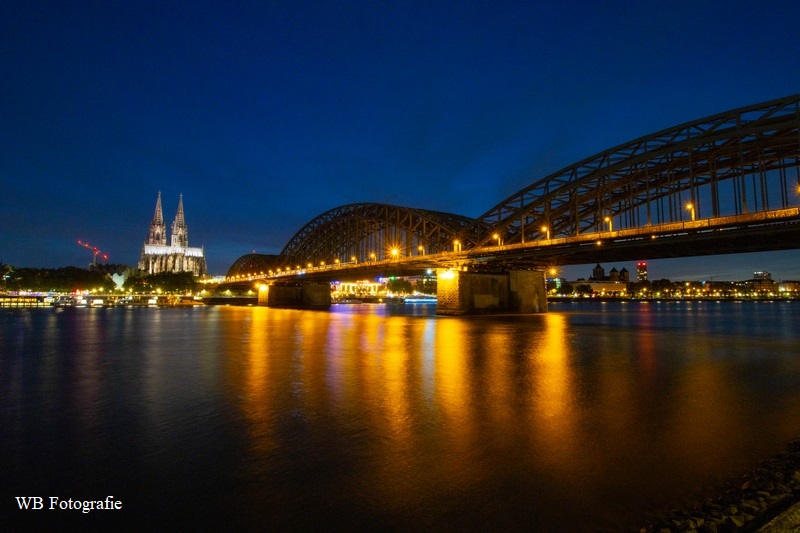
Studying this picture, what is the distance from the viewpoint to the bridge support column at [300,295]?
125188 millimetres

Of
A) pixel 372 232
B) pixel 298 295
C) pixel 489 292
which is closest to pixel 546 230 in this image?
pixel 489 292

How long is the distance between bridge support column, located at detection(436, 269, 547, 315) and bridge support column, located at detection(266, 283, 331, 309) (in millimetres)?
63336

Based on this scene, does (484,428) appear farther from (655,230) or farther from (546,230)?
(546,230)

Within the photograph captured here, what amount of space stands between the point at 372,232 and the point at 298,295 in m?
36.6

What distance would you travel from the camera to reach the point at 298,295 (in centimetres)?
12731

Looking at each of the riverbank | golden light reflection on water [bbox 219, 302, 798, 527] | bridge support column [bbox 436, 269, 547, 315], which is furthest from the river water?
bridge support column [bbox 436, 269, 547, 315]

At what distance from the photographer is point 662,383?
14.5m

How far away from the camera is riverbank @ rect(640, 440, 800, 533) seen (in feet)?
16.3

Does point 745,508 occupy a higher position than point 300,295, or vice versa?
point 300,295

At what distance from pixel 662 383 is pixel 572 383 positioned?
291 cm

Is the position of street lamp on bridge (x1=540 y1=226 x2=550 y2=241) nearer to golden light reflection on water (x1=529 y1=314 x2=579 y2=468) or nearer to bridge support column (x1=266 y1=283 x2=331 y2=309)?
golden light reflection on water (x1=529 y1=314 x2=579 y2=468)

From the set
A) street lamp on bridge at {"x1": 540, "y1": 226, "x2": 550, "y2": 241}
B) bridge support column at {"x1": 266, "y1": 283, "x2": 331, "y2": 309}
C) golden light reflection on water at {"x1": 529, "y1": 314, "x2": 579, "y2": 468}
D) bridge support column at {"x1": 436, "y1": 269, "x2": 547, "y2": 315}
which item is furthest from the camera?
bridge support column at {"x1": 266, "y1": 283, "x2": 331, "y2": 309}

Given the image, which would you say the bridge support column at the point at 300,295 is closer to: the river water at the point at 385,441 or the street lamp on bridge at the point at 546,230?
the street lamp on bridge at the point at 546,230

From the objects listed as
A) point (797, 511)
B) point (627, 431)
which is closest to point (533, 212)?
point (627, 431)
